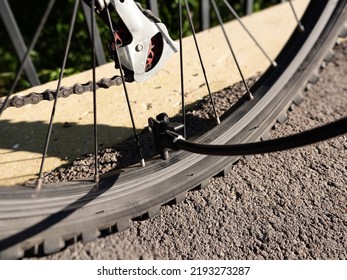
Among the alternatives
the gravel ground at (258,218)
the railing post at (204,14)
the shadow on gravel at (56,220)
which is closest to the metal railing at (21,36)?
the railing post at (204,14)

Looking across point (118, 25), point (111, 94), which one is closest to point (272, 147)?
point (118, 25)

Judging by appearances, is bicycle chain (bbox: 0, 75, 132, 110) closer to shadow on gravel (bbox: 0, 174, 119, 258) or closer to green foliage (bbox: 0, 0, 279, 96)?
shadow on gravel (bbox: 0, 174, 119, 258)

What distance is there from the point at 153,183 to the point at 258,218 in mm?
415

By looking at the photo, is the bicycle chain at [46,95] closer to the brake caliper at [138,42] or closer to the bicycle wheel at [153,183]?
the brake caliper at [138,42]

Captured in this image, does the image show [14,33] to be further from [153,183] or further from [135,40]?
[153,183]

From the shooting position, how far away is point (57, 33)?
3225 millimetres

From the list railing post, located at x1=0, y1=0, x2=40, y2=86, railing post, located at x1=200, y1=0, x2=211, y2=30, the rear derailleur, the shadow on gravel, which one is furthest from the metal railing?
the shadow on gravel

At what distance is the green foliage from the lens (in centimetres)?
278

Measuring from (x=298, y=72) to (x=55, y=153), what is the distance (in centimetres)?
115

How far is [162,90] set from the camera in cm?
225

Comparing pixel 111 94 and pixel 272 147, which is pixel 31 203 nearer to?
pixel 272 147

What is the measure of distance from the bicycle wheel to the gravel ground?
67 millimetres

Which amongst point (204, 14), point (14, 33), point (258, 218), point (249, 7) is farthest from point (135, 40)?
point (249, 7)
